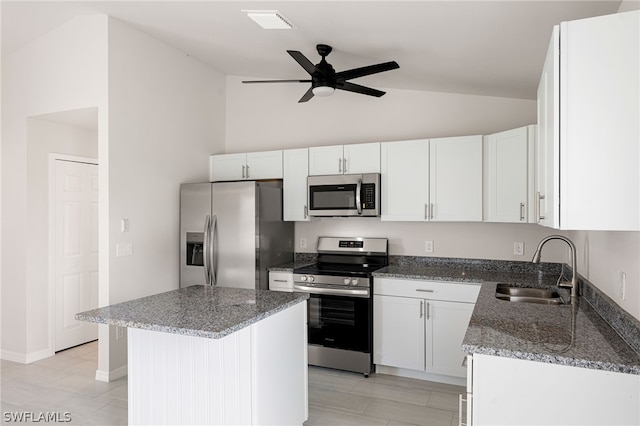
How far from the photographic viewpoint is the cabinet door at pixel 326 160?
407 centimetres

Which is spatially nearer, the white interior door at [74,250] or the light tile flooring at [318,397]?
the light tile flooring at [318,397]

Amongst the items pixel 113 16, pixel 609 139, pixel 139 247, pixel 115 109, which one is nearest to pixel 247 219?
pixel 139 247

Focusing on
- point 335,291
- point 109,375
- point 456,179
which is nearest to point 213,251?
point 335,291

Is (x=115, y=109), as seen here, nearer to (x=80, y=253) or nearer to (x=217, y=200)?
(x=217, y=200)

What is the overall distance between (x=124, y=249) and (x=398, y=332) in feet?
7.96

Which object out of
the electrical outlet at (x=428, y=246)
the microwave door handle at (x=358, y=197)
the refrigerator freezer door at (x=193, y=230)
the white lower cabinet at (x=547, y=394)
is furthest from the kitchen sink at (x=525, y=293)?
the refrigerator freezer door at (x=193, y=230)

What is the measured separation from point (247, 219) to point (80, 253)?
6.58ft

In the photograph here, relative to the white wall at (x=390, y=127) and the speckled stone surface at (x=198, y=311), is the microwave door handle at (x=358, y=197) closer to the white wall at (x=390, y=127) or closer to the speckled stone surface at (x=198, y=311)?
the white wall at (x=390, y=127)

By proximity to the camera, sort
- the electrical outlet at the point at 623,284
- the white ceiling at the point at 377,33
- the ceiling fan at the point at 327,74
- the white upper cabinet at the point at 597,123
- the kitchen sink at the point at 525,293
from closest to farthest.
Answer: the white upper cabinet at the point at 597,123, the electrical outlet at the point at 623,284, the white ceiling at the point at 377,33, the kitchen sink at the point at 525,293, the ceiling fan at the point at 327,74

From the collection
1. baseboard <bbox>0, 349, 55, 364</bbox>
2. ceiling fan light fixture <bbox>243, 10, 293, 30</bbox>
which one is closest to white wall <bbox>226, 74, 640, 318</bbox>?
ceiling fan light fixture <bbox>243, 10, 293, 30</bbox>

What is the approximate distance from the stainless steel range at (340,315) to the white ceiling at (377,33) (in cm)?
182

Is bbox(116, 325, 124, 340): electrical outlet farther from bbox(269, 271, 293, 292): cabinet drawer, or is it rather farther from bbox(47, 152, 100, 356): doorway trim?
bbox(269, 271, 293, 292): cabinet drawer

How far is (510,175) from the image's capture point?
3369 millimetres

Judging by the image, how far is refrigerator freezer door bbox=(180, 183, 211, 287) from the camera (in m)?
4.09
